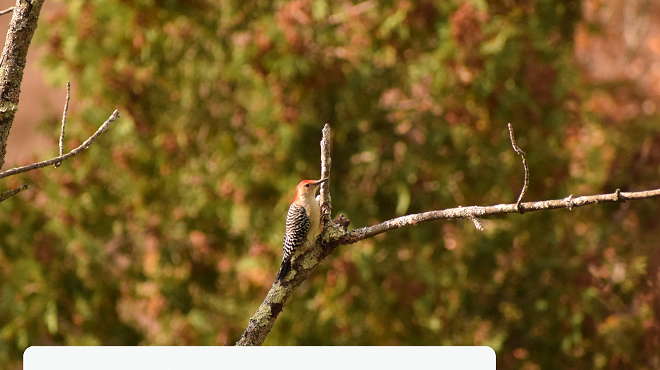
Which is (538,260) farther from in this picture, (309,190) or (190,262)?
(190,262)

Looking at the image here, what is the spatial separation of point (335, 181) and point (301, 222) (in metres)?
2.04

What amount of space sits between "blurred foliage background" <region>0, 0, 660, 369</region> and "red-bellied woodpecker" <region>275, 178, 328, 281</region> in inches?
55.8

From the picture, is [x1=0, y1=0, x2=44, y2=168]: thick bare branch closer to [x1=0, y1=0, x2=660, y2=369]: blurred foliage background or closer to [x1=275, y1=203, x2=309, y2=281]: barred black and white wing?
[x1=275, y1=203, x2=309, y2=281]: barred black and white wing

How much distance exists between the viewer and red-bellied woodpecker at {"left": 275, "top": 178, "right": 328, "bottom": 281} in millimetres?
3268

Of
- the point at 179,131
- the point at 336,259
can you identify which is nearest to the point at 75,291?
the point at 179,131

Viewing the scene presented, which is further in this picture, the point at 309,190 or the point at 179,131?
the point at 179,131

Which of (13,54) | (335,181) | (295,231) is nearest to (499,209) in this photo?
(13,54)

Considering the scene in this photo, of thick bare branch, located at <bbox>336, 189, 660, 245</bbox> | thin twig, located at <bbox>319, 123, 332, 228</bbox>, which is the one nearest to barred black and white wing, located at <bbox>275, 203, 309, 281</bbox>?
thin twig, located at <bbox>319, 123, 332, 228</bbox>

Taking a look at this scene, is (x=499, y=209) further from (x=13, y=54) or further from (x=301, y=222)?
(x=301, y=222)

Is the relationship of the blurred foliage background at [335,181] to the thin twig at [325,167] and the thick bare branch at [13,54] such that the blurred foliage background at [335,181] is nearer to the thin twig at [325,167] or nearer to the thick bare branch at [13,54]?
the thin twig at [325,167]

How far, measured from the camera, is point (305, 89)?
546cm

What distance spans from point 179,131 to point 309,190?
2505mm

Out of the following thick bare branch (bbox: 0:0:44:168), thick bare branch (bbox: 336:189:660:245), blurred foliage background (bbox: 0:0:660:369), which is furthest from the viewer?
blurred foliage background (bbox: 0:0:660:369)

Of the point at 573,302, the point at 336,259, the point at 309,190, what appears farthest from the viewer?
the point at 336,259
